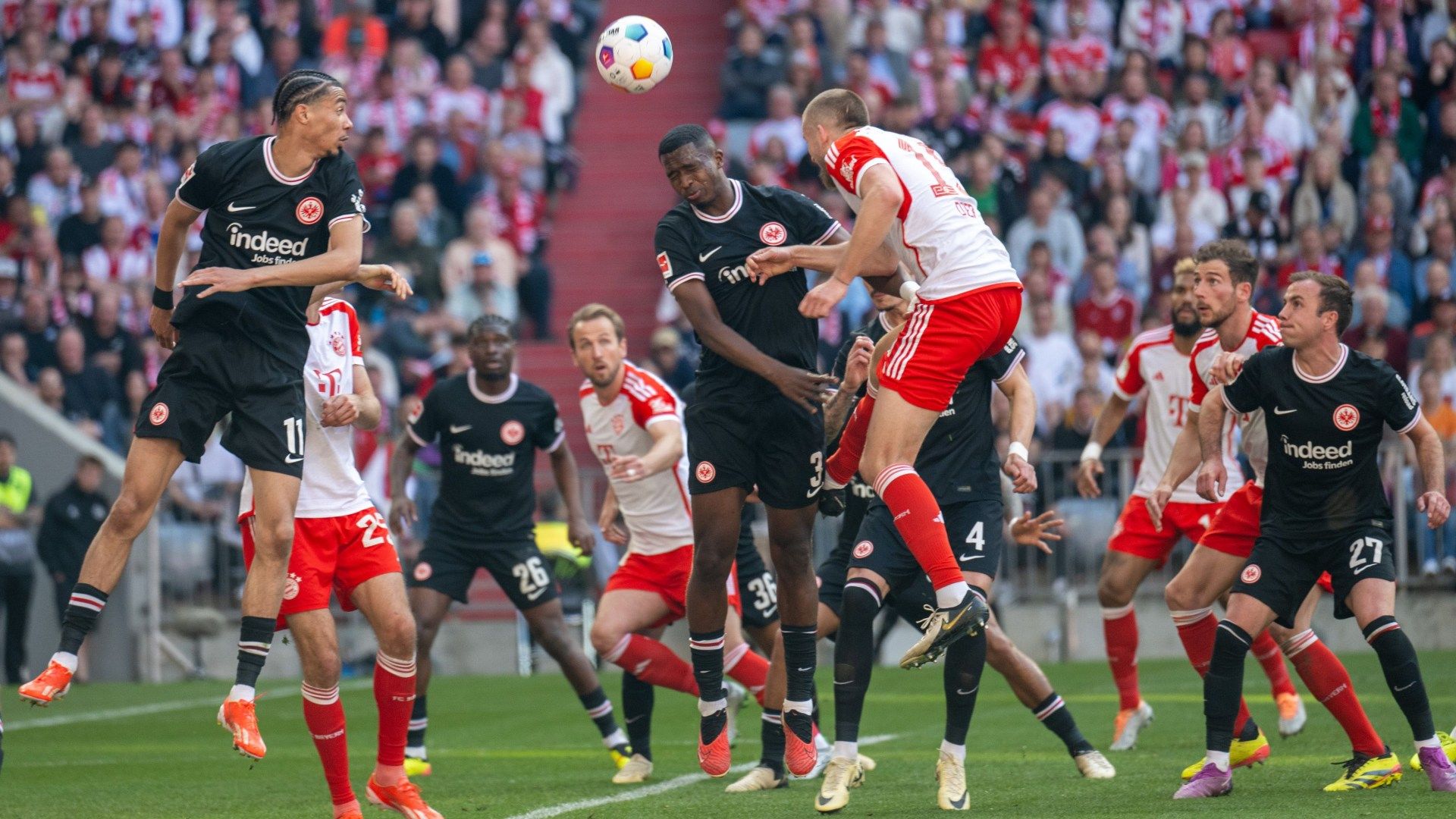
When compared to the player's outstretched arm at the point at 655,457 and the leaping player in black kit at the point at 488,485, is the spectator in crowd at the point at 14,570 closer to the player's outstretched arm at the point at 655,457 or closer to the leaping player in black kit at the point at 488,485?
the leaping player in black kit at the point at 488,485

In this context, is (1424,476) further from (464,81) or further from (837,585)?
(464,81)

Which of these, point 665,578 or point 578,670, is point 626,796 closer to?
point 665,578

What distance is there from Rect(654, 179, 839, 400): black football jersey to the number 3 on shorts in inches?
100

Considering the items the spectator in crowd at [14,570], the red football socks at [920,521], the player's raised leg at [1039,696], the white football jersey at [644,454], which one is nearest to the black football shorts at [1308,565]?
the player's raised leg at [1039,696]

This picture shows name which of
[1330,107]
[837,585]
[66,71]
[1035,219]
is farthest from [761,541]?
[66,71]

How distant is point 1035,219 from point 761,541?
16.2 feet

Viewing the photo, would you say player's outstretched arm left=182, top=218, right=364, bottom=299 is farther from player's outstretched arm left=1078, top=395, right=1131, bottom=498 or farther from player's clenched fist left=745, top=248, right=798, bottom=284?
player's outstretched arm left=1078, top=395, right=1131, bottom=498

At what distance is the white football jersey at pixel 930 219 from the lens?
300 inches

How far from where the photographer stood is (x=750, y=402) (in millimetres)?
8391

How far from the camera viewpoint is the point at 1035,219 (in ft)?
61.9

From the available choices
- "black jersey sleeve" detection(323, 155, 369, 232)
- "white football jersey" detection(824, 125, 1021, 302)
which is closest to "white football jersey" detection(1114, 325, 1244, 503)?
"white football jersey" detection(824, 125, 1021, 302)

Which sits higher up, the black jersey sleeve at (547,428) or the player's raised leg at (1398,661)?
the black jersey sleeve at (547,428)

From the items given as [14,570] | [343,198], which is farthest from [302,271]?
[14,570]

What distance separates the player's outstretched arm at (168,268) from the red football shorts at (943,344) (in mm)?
2954
